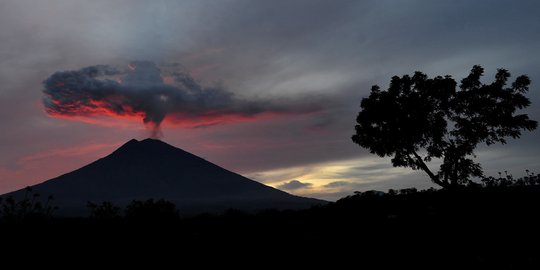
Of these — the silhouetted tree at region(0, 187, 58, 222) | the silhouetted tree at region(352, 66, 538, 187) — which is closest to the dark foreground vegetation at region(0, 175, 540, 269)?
the silhouetted tree at region(0, 187, 58, 222)

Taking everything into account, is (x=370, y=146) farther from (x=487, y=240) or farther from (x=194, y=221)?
(x=487, y=240)

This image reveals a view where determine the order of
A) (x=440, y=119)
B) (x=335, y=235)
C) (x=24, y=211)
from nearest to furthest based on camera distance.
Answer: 1. (x=335, y=235)
2. (x=24, y=211)
3. (x=440, y=119)

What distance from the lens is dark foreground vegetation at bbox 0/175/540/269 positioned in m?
10.1

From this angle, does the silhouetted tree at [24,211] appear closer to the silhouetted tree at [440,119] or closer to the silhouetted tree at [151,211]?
the silhouetted tree at [151,211]

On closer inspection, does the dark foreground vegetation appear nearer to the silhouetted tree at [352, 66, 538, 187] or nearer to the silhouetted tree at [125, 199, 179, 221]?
the silhouetted tree at [125, 199, 179, 221]

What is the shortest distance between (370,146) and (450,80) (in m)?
8.28

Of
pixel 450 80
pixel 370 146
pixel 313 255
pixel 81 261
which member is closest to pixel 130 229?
pixel 81 261

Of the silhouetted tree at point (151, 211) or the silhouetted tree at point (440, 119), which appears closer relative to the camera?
the silhouetted tree at point (151, 211)

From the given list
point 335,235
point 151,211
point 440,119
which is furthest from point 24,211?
point 440,119

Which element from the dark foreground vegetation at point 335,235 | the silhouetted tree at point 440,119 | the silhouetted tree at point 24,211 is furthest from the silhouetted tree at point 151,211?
the silhouetted tree at point 440,119

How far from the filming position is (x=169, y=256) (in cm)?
1077

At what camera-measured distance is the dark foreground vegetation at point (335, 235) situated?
10133 millimetres

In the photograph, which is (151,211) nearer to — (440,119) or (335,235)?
(335,235)

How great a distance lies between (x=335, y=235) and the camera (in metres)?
12.3
